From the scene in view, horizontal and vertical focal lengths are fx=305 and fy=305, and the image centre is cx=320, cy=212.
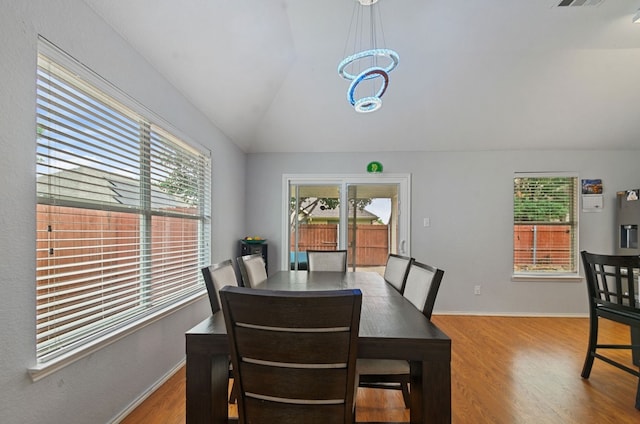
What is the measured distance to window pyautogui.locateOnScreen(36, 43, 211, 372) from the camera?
55.5 inches

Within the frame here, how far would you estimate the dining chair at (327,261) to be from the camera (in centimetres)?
309

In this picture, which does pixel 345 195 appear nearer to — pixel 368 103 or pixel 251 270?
pixel 368 103

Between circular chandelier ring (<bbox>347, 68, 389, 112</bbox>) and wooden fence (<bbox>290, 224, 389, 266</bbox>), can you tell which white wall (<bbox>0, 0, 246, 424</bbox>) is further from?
wooden fence (<bbox>290, 224, 389, 266</bbox>)

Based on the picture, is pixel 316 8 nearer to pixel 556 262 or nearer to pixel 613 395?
pixel 613 395

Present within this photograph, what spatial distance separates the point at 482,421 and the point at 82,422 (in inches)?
86.9

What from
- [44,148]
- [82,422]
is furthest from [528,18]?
[82,422]

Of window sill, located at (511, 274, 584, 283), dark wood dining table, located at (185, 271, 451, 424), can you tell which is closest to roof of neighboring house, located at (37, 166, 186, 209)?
dark wood dining table, located at (185, 271, 451, 424)

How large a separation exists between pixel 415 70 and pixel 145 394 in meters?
3.74

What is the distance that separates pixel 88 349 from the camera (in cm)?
155

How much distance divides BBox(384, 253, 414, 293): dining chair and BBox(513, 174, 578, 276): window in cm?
267

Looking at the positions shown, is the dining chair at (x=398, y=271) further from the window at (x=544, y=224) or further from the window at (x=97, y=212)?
the window at (x=544, y=224)

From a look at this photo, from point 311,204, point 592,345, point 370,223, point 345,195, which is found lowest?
point 592,345

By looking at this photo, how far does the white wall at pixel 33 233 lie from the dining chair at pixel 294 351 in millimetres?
969

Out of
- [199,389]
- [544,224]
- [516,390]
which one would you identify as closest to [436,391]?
[199,389]
